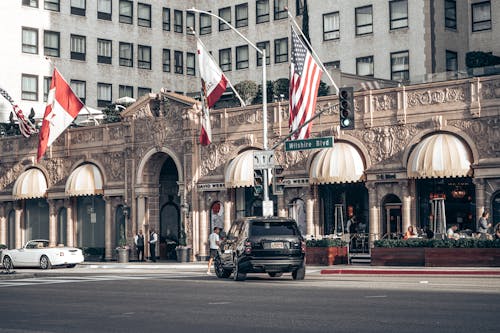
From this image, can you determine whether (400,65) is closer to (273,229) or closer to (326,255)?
(326,255)

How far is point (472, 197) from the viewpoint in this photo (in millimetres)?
41562

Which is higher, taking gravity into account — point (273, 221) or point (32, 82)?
point (32, 82)

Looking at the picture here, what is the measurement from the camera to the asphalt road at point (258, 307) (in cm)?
1597

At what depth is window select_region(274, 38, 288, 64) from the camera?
6881 centimetres

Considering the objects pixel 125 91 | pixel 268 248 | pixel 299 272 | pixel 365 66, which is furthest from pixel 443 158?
pixel 125 91

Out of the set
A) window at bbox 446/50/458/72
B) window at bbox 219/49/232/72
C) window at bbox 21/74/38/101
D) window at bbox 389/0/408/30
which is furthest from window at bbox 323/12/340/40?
window at bbox 21/74/38/101

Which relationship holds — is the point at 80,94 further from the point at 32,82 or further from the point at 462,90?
the point at 462,90

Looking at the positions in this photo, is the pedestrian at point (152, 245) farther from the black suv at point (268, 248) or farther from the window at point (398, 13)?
the black suv at point (268, 248)

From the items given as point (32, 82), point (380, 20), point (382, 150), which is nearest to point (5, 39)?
point (32, 82)

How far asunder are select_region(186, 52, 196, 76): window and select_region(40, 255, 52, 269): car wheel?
3630 centimetres

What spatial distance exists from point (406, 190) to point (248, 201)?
32.5 ft

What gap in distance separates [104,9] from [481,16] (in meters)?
28.8

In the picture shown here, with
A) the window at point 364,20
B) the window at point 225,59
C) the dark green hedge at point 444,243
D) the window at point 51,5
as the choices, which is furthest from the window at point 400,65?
the window at point 51,5

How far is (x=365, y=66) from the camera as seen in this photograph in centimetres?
6219
